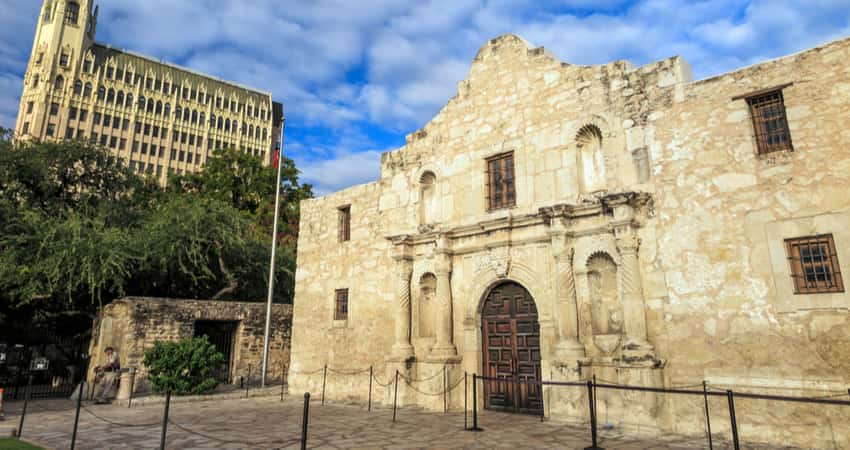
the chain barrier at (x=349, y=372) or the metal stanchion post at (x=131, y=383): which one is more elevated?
the chain barrier at (x=349, y=372)

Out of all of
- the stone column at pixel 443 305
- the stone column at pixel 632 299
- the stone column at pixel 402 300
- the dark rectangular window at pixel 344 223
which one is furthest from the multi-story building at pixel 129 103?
the stone column at pixel 632 299

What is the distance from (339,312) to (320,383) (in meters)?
2.03

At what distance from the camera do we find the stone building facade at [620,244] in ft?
24.6

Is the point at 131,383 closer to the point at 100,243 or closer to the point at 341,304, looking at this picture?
the point at 100,243

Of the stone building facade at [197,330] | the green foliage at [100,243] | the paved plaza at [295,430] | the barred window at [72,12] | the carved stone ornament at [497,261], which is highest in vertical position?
the barred window at [72,12]

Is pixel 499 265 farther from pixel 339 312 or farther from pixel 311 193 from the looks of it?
pixel 311 193

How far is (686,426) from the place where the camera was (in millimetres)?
7996

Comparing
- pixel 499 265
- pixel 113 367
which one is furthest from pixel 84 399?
pixel 499 265

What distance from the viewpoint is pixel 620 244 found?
9.09 m

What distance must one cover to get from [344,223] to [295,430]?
7.71m

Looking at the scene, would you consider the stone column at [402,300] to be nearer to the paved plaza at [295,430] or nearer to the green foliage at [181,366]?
the paved plaza at [295,430]

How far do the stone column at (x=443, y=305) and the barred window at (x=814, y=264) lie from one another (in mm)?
6511

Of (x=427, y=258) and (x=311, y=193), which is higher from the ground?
(x=311, y=193)

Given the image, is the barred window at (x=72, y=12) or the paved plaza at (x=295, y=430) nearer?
the paved plaza at (x=295, y=430)
